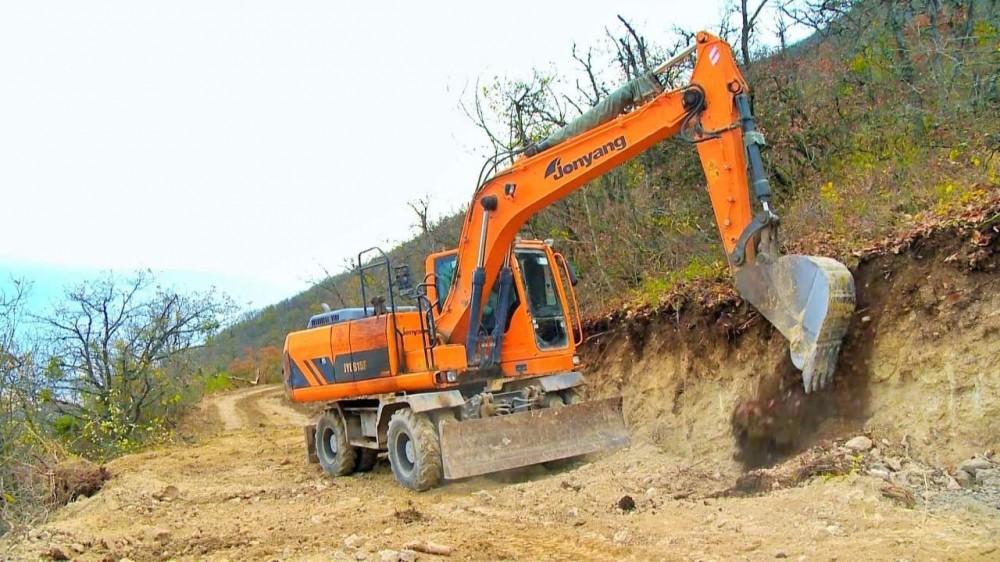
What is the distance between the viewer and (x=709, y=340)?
9.17 meters

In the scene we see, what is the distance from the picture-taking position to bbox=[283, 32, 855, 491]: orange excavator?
669 cm

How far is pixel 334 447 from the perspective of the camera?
1044cm

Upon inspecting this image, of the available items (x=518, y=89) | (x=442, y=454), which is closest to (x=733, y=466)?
(x=442, y=454)

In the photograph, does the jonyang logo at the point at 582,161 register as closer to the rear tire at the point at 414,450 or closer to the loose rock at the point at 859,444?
the rear tire at the point at 414,450

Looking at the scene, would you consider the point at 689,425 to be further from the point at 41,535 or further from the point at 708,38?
the point at 41,535

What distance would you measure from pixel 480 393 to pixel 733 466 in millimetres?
2615

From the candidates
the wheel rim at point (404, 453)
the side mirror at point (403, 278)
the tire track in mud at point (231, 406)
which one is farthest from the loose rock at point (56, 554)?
the tire track in mud at point (231, 406)

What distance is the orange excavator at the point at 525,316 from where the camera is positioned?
22.0ft

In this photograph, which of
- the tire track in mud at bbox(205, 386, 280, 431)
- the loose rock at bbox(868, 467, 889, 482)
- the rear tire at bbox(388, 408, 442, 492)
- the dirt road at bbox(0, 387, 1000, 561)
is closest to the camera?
the dirt road at bbox(0, 387, 1000, 561)

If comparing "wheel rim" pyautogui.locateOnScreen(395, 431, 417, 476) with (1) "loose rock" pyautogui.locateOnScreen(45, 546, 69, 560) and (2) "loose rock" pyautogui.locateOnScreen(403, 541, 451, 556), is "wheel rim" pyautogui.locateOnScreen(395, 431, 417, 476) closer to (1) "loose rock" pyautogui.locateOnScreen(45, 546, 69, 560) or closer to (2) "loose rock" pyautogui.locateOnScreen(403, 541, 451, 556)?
(2) "loose rock" pyautogui.locateOnScreen(403, 541, 451, 556)

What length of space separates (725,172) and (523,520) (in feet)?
10.7

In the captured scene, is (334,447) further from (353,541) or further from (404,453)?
(353,541)

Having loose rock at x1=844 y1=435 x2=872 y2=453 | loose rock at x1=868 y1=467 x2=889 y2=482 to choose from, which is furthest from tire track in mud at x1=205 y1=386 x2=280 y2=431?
loose rock at x1=868 y1=467 x2=889 y2=482

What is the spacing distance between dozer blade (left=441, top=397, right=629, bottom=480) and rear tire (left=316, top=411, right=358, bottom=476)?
2.78 m
